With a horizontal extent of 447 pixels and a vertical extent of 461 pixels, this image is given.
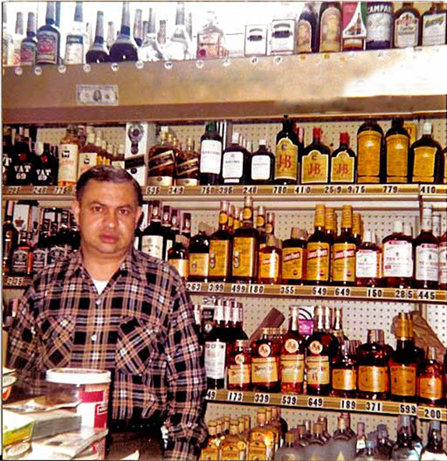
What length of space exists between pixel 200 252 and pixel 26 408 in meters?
1.33

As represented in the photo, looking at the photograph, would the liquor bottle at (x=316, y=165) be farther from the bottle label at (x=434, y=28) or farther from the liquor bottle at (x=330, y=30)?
the bottle label at (x=434, y=28)

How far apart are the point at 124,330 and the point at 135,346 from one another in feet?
0.17

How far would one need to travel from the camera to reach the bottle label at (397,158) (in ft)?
7.04

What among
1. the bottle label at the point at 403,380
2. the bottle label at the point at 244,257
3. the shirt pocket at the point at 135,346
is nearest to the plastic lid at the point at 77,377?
the shirt pocket at the point at 135,346

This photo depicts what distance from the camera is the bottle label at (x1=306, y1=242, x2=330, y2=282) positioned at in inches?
86.3

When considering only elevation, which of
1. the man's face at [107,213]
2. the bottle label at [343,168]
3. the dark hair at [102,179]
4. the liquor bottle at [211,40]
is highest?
the liquor bottle at [211,40]

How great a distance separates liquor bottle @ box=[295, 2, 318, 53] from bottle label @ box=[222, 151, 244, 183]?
0.44m

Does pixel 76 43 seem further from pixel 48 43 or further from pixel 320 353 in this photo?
pixel 320 353

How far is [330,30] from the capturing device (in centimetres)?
199

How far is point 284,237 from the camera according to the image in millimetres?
2623

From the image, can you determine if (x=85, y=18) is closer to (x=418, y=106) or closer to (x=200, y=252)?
(x=200, y=252)

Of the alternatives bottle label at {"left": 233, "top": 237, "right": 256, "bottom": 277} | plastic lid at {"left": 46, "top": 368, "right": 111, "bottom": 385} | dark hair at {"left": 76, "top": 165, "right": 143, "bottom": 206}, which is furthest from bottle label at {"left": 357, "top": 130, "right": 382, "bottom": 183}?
plastic lid at {"left": 46, "top": 368, "right": 111, "bottom": 385}

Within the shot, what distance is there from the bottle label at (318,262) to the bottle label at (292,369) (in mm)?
282

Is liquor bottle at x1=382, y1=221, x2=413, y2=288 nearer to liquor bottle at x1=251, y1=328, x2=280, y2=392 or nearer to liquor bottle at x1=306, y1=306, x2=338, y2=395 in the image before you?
liquor bottle at x1=306, y1=306, x2=338, y2=395
